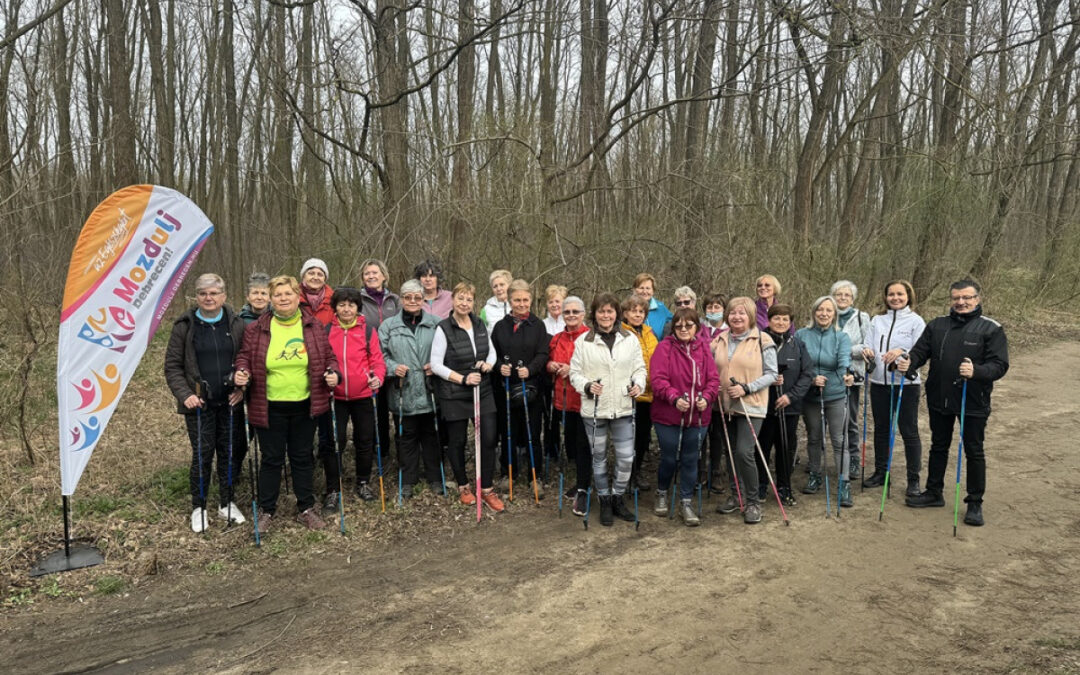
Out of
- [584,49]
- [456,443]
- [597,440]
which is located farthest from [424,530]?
[584,49]

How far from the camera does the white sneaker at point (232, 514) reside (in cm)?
512

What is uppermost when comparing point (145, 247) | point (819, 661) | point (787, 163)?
point (787, 163)

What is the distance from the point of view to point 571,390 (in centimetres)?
589

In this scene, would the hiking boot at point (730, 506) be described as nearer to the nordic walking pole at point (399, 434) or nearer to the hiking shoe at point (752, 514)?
the hiking shoe at point (752, 514)

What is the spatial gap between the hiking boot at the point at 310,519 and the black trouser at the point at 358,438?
1.05 ft

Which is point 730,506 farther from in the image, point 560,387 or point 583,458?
point 560,387

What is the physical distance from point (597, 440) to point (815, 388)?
6.69ft

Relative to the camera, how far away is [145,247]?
4.94 m

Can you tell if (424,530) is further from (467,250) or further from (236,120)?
(236,120)

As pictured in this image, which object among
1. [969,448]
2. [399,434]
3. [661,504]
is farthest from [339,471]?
[969,448]

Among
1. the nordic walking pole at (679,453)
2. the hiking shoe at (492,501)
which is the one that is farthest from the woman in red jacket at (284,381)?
the nordic walking pole at (679,453)

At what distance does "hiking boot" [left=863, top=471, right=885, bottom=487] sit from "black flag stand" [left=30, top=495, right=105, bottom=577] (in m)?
6.10

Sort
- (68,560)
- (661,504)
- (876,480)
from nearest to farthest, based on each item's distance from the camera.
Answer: (68,560), (661,504), (876,480)

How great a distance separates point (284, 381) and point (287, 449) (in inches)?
23.5
